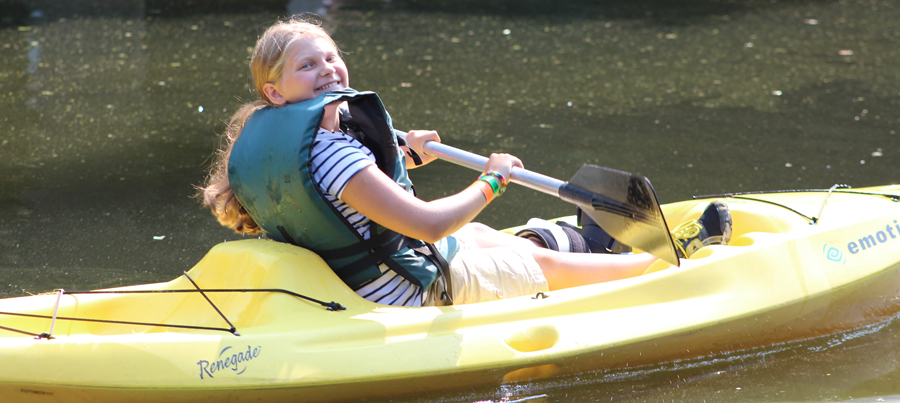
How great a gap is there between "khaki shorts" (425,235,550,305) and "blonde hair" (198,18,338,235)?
0.58 metres

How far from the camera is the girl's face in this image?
1.96 metres

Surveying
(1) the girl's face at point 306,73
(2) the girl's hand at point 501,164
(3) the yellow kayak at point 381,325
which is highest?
(1) the girl's face at point 306,73

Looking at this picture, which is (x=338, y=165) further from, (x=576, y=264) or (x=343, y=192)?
(x=576, y=264)

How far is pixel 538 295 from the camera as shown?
86.3 inches

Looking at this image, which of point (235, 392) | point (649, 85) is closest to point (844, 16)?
point (649, 85)

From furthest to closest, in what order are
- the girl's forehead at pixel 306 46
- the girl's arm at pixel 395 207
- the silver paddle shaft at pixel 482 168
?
→ 1. the silver paddle shaft at pixel 482 168
2. the girl's forehead at pixel 306 46
3. the girl's arm at pixel 395 207

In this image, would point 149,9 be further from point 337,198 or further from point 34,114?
point 337,198

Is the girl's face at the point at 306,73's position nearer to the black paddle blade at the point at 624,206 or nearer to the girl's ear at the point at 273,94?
the girl's ear at the point at 273,94

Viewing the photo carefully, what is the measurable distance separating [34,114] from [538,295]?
4.37 meters

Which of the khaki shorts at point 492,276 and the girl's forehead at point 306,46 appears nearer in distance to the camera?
the girl's forehead at point 306,46

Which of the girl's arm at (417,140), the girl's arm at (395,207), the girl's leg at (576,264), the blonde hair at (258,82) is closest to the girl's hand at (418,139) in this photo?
the girl's arm at (417,140)

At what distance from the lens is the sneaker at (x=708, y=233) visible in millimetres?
2582

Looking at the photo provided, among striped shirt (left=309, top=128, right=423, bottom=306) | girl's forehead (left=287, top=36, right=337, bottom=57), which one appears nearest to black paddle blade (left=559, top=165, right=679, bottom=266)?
striped shirt (left=309, top=128, right=423, bottom=306)

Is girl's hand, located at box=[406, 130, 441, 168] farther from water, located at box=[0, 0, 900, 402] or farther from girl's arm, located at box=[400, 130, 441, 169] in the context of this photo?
water, located at box=[0, 0, 900, 402]
